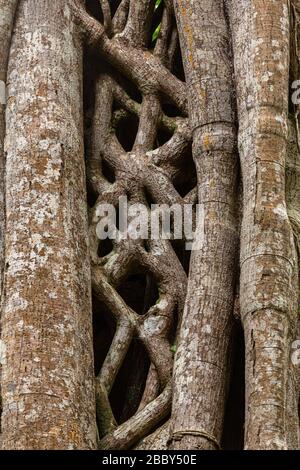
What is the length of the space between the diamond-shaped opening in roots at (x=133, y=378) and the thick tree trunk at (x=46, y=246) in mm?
446

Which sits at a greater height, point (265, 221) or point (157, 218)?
point (157, 218)

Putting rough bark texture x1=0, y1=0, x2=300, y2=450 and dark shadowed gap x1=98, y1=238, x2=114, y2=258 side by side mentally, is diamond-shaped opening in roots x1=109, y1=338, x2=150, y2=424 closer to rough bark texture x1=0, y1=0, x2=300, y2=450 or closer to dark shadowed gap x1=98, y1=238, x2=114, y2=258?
rough bark texture x1=0, y1=0, x2=300, y2=450

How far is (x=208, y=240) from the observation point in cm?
611

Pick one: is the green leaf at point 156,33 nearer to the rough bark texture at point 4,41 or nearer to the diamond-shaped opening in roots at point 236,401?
the rough bark texture at point 4,41

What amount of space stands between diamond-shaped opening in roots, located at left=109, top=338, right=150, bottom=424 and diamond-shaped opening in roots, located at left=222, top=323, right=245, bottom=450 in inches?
21.5

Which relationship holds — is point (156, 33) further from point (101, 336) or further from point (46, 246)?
point (101, 336)

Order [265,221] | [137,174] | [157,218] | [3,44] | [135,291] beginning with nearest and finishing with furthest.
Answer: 1. [265,221]
2. [157,218]
3. [137,174]
4. [135,291]
5. [3,44]

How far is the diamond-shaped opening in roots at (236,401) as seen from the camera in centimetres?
596

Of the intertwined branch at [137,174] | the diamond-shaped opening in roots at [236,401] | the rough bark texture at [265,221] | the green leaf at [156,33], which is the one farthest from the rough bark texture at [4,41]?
the diamond-shaped opening in roots at [236,401]

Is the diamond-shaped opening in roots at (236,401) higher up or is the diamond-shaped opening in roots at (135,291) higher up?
the diamond-shaped opening in roots at (135,291)

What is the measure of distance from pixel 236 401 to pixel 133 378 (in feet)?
2.08

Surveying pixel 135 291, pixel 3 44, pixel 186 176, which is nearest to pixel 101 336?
pixel 135 291
